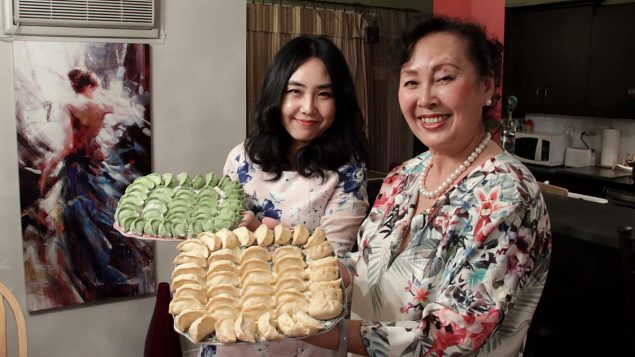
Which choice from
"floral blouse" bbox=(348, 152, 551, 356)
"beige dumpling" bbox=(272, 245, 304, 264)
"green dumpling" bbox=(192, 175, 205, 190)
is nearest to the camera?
"floral blouse" bbox=(348, 152, 551, 356)

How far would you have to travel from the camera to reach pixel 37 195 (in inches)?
113

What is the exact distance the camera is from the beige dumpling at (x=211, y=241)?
59.4 inches

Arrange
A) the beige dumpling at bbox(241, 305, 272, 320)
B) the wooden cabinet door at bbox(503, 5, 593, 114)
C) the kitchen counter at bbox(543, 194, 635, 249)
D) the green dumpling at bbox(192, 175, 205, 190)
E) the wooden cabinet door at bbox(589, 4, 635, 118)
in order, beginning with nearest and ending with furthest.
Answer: the beige dumpling at bbox(241, 305, 272, 320) < the green dumpling at bbox(192, 175, 205, 190) < the kitchen counter at bbox(543, 194, 635, 249) < the wooden cabinet door at bbox(589, 4, 635, 118) < the wooden cabinet door at bbox(503, 5, 593, 114)

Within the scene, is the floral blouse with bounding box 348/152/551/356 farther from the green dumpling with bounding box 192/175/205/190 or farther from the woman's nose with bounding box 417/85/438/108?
the green dumpling with bounding box 192/175/205/190

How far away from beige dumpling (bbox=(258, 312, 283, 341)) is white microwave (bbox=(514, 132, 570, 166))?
5.09 meters

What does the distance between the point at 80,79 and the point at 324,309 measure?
2.12 meters

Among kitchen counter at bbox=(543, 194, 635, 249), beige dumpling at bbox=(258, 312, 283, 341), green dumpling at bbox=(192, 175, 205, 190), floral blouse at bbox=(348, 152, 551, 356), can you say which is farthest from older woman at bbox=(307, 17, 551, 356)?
kitchen counter at bbox=(543, 194, 635, 249)

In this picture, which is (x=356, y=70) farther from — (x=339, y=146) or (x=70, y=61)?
(x=339, y=146)

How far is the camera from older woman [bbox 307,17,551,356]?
1.16m

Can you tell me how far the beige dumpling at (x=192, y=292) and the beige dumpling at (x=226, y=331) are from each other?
0.37ft

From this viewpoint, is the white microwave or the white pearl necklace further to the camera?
the white microwave

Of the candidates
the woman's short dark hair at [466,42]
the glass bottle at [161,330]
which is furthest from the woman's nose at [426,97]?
the glass bottle at [161,330]

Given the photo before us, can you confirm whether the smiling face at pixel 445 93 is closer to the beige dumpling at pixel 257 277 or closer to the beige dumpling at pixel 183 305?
the beige dumpling at pixel 257 277

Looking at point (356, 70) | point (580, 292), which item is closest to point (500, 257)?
point (580, 292)
